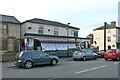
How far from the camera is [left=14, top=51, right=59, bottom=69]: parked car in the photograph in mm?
10844

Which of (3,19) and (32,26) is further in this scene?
(32,26)

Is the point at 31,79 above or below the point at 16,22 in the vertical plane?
below

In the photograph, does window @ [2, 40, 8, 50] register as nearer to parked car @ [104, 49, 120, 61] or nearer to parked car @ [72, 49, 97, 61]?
parked car @ [72, 49, 97, 61]

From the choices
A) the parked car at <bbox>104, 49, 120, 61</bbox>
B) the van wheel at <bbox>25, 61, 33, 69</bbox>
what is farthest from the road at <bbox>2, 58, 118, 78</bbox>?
the parked car at <bbox>104, 49, 120, 61</bbox>

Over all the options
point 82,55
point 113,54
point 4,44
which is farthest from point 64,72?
point 4,44

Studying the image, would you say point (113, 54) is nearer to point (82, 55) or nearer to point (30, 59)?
point (82, 55)

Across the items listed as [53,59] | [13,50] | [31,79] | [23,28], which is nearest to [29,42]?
[13,50]

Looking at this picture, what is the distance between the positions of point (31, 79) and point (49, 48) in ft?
44.3

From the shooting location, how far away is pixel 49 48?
20.5 meters

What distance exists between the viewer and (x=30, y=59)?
11.1 meters

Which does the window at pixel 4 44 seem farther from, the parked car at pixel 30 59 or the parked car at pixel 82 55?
the parked car at pixel 82 55

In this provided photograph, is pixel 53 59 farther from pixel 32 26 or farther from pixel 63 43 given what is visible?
pixel 32 26

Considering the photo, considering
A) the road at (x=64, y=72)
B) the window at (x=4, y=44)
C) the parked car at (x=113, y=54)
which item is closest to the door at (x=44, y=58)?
the road at (x=64, y=72)

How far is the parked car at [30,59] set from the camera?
10844mm
